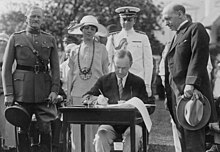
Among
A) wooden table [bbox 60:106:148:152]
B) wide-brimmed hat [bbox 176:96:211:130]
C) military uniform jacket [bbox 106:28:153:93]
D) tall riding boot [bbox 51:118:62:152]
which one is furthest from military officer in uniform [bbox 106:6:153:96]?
wooden table [bbox 60:106:148:152]

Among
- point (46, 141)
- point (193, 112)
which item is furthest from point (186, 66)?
point (46, 141)

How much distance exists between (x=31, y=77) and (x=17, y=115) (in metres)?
0.51

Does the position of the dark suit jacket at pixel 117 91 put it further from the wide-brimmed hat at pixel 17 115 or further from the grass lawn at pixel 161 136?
the grass lawn at pixel 161 136

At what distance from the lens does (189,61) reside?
197 inches

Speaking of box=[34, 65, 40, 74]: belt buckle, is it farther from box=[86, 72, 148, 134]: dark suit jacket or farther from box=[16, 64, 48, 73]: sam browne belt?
box=[86, 72, 148, 134]: dark suit jacket

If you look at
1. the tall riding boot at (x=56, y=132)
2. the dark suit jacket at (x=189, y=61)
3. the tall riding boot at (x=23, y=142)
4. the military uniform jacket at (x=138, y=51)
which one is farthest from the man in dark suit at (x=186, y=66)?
the tall riding boot at (x=56, y=132)

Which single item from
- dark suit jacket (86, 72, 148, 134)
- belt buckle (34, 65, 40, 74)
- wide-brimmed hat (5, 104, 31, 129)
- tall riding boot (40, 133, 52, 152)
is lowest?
tall riding boot (40, 133, 52, 152)

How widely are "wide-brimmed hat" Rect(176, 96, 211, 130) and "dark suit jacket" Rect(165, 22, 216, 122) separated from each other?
141 millimetres

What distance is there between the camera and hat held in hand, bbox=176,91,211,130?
4.76 meters

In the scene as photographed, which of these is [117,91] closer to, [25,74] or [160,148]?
[25,74]

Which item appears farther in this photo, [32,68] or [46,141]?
[46,141]

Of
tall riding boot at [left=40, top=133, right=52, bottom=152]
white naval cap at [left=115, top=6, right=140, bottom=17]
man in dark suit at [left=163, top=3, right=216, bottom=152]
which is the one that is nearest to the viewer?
man in dark suit at [left=163, top=3, right=216, bottom=152]

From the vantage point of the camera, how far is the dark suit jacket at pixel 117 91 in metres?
5.24

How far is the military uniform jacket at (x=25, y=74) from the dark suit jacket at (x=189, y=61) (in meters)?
1.46
